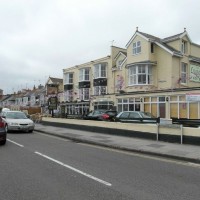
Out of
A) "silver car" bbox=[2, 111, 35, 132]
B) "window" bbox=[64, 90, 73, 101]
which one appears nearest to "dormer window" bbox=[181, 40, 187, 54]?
"silver car" bbox=[2, 111, 35, 132]

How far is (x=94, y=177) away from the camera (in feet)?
25.6

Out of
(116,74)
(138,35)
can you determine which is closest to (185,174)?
(138,35)

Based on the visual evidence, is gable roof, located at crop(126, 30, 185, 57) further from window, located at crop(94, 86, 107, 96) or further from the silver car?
the silver car

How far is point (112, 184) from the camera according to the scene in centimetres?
714

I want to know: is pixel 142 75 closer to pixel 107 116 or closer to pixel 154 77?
pixel 154 77

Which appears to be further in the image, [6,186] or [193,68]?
[193,68]

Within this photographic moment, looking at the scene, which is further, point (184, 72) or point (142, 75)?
point (184, 72)

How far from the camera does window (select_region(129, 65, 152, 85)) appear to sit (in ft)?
115

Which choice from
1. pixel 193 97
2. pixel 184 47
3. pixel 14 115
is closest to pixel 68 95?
pixel 184 47

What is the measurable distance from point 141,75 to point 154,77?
4.73 feet

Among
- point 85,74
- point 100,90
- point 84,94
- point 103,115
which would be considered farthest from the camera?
point 85,74

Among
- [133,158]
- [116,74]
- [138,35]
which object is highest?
[138,35]

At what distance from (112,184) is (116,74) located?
118 feet

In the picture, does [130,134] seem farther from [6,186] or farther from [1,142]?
Result: [6,186]
